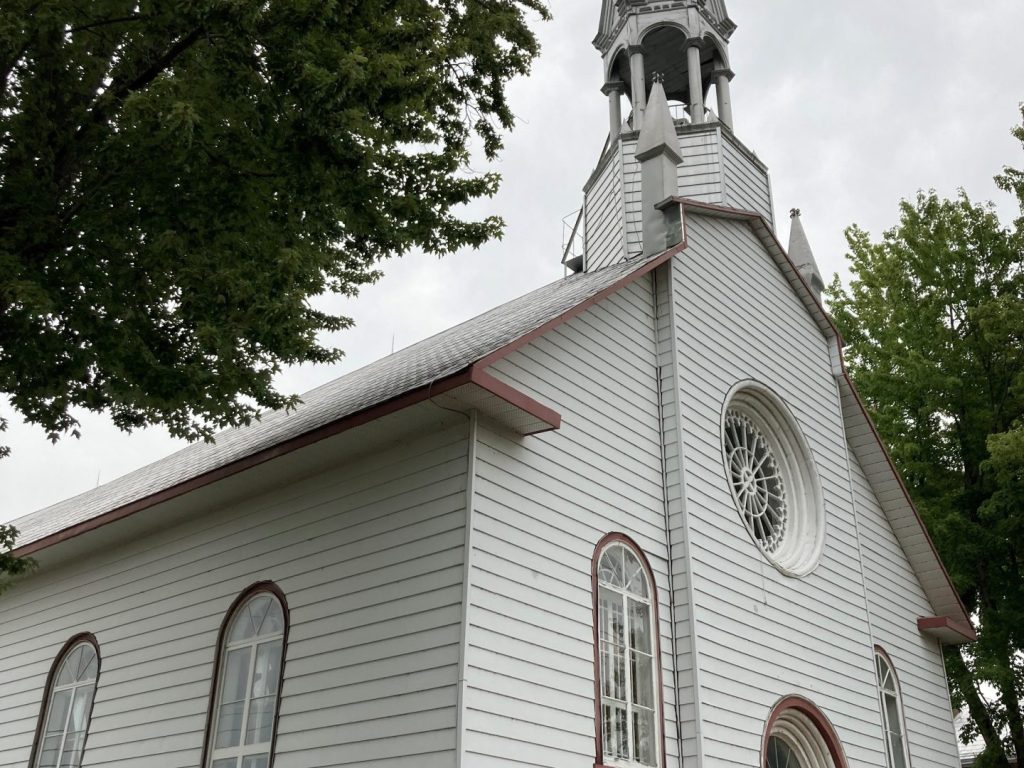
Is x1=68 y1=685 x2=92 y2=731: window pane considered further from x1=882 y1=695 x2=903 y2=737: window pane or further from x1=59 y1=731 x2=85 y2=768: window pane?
x1=882 y1=695 x2=903 y2=737: window pane

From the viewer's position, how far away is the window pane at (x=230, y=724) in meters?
11.5

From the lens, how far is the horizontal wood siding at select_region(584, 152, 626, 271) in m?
17.2

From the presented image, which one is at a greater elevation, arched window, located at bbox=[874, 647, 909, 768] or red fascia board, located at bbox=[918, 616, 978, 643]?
red fascia board, located at bbox=[918, 616, 978, 643]

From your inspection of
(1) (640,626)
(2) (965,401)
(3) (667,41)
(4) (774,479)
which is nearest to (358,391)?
(1) (640,626)

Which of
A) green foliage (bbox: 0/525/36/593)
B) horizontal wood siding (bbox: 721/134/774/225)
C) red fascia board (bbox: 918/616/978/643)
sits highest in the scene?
horizontal wood siding (bbox: 721/134/774/225)

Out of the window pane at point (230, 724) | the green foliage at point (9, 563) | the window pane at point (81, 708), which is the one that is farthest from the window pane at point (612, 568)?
the window pane at point (81, 708)

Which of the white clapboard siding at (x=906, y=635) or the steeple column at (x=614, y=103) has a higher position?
the steeple column at (x=614, y=103)

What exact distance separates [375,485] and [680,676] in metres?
4.03

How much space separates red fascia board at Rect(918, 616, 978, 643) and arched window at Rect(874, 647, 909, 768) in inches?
61.9

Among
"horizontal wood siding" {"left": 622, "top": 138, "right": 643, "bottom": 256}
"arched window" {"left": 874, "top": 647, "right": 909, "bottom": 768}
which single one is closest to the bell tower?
"horizontal wood siding" {"left": 622, "top": 138, "right": 643, "bottom": 256}

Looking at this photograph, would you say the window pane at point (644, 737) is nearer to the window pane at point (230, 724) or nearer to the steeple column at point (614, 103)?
the window pane at point (230, 724)

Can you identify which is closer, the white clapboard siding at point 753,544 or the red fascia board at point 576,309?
the red fascia board at point 576,309

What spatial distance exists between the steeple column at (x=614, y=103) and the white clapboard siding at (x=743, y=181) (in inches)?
91.8

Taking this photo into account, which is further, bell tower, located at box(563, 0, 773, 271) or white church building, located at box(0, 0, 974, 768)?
bell tower, located at box(563, 0, 773, 271)
